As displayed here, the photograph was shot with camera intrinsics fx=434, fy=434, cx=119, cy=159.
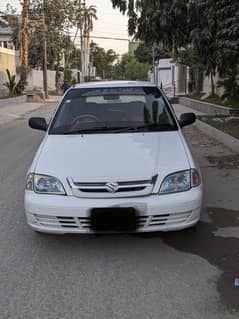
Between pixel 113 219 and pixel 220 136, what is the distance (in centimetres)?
785

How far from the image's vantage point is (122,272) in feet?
12.6

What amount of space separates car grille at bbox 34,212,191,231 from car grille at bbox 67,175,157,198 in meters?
0.23

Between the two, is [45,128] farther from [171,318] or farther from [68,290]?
[171,318]

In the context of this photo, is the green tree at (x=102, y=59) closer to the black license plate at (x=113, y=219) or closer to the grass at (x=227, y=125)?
the grass at (x=227, y=125)

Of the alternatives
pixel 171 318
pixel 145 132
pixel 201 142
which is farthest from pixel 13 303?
pixel 201 142

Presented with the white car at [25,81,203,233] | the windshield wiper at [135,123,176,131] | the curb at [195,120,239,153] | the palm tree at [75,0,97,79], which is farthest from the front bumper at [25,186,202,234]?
the palm tree at [75,0,97,79]

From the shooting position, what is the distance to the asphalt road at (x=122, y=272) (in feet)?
10.6

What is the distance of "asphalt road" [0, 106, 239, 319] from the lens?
10.6 feet

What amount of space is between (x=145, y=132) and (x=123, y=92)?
1.08 m

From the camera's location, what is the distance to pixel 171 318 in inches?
122

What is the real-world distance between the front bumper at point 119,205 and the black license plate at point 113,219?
5cm

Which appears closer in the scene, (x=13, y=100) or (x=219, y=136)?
(x=219, y=136)

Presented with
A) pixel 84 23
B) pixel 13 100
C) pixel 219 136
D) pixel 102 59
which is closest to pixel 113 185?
pixel 219 136

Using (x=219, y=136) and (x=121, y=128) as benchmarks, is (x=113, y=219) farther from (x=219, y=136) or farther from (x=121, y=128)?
(x=219, y=136)
